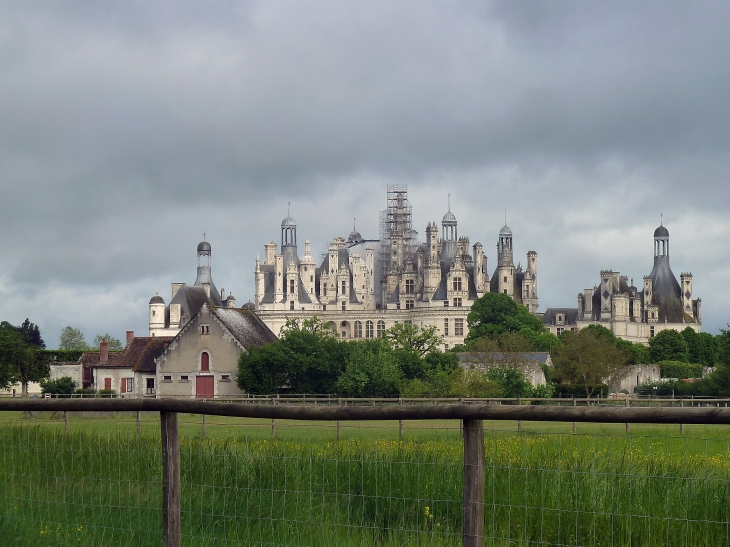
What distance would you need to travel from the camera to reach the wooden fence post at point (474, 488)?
5.38 metres

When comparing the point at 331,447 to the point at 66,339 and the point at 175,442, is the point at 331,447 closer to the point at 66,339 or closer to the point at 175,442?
the point at 175,442

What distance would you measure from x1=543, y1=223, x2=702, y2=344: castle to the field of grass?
10360cm

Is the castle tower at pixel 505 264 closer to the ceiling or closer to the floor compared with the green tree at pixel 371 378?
closer to the ceiling

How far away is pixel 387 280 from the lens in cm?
11288

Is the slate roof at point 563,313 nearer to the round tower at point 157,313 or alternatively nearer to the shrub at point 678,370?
the shrub at point 678,370

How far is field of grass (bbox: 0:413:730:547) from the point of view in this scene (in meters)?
5.96

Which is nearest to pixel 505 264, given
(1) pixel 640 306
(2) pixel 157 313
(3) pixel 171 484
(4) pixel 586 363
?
(1) pixel 640 306

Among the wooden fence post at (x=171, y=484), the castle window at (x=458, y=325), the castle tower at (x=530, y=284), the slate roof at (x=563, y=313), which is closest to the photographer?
the wooden fence post at (x=171, y=484)

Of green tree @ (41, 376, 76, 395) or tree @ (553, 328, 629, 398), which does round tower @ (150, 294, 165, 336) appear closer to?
tree @ (553, 328, 629, 398)

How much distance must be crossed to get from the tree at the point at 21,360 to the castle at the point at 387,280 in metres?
50.0

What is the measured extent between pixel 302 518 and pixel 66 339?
13767cm

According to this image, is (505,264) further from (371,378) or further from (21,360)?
(371,378)

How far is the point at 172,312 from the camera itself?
110 m

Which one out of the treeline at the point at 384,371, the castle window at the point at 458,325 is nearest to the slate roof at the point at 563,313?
the castle window at the point at 458,325
